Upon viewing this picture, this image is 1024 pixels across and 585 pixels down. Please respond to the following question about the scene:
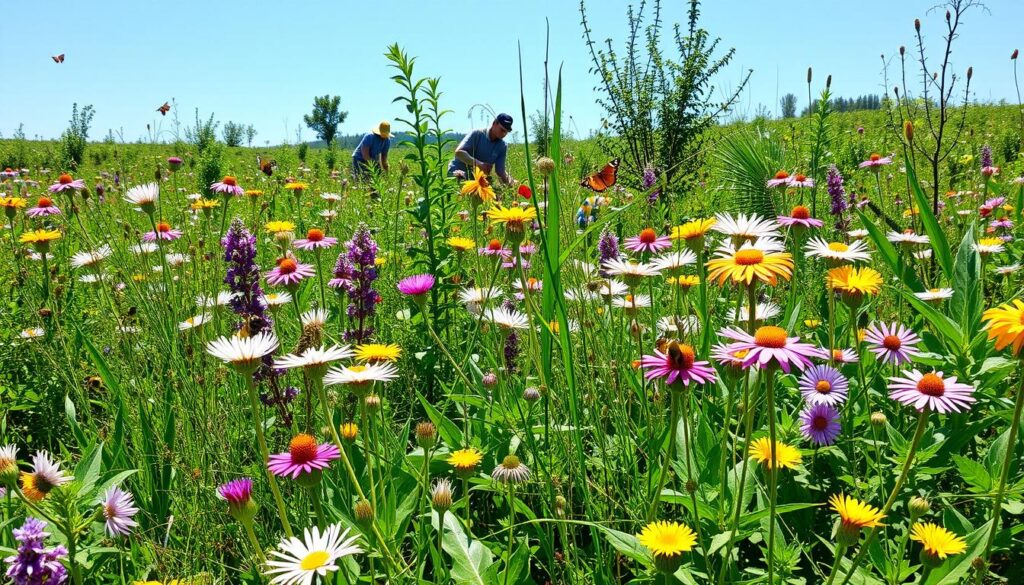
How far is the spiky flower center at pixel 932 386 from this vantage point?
1.01m

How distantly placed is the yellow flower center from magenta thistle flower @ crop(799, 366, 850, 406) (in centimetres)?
102

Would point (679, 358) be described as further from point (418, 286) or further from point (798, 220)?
point (418, 286)

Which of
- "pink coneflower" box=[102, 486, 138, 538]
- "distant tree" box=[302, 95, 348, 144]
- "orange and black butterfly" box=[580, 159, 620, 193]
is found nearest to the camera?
"pink coneflower" box=[102, 486, 138, 538]

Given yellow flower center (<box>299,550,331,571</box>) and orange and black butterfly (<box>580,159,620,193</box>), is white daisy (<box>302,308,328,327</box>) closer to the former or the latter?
yellow flower center (<box>299,550,331,571</box>)

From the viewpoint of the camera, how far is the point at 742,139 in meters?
2.87

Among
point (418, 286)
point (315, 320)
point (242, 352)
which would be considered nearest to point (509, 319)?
point (418, 286)

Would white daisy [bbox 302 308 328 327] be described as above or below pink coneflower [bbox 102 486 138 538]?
above

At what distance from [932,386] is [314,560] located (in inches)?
39.2

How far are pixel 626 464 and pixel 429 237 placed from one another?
1.47m

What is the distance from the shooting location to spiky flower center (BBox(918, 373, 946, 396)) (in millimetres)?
1012

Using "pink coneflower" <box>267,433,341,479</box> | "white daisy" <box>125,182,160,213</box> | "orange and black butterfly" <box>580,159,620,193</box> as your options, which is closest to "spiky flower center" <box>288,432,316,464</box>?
"pink coneflower" <box>267,433,341,479</box>

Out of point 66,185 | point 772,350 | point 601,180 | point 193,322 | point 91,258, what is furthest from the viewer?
point 601,180

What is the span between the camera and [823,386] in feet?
4.46

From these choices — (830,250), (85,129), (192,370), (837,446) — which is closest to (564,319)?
(830,250)
